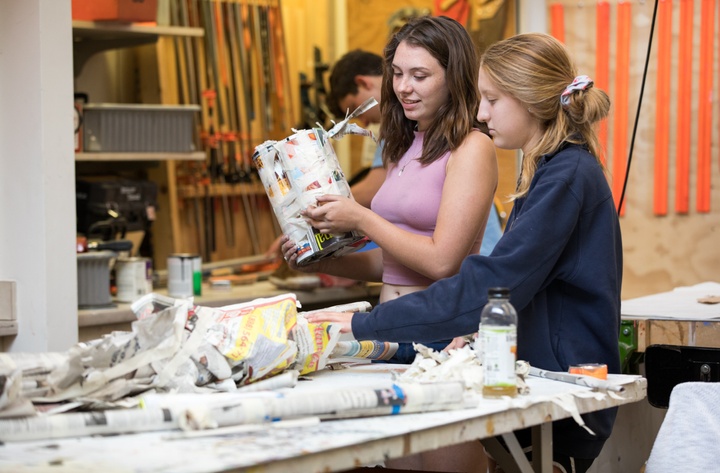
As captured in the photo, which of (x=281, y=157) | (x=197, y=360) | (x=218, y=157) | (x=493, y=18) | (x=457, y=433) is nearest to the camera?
(x=457, y=433)

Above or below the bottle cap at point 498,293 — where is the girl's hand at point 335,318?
below

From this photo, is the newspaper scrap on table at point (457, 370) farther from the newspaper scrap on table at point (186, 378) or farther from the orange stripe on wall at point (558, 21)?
the orange stripe on wall at point (558, 21)

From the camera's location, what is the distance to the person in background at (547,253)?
190 centimetres

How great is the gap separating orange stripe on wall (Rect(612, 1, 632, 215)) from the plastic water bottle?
2.48 meters

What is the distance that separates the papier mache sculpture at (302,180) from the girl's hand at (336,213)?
0.03m

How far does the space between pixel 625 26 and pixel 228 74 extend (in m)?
2.21

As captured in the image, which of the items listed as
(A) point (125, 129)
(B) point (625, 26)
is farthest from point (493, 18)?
(A) point (125, 129)

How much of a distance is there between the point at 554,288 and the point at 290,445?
31.7 inches

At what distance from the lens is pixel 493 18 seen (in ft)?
15.0

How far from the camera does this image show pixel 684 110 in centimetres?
399

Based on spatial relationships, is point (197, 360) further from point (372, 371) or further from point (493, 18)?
point (493, 18)

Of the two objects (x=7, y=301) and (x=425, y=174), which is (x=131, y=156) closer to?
(x=7, y=301)

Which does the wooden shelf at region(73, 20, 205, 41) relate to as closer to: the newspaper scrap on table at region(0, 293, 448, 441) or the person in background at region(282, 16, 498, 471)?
the person in background at region(282, 16, 498, 471)

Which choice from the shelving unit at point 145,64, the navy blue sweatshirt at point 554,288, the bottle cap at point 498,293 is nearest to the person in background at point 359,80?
the shelving unit at point 145,64
